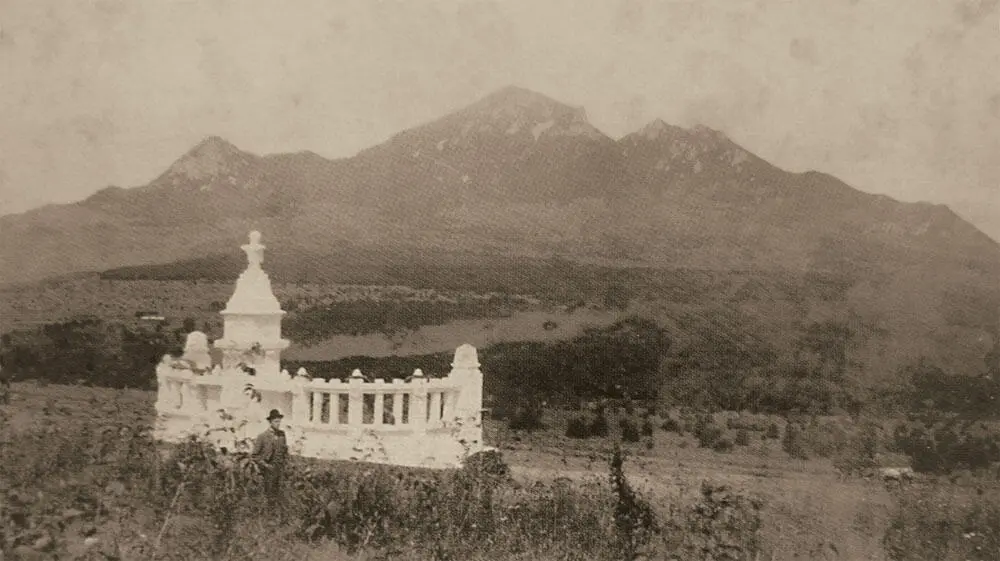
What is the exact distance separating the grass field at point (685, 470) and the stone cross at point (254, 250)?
190 centimetres

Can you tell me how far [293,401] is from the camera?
10.5 metres

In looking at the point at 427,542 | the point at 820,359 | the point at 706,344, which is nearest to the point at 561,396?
the point at 706,344

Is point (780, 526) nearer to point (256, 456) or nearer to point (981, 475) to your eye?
point (981, 475)

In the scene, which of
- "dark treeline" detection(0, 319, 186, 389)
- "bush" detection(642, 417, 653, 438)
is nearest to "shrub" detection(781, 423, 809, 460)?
"bush" detection(642, 417, 653, 438)

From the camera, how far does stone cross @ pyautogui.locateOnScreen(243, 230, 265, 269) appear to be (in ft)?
34.7

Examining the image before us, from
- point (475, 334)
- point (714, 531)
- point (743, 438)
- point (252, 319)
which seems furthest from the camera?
point (475, 334)

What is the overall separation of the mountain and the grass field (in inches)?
67.1

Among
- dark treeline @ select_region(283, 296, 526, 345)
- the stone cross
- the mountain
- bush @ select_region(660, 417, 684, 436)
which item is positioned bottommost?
bush @ select_region(660, 417, 684, 436)

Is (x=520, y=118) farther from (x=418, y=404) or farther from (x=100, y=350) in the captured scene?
(x=100, y=350)

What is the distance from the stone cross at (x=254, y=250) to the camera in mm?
10570

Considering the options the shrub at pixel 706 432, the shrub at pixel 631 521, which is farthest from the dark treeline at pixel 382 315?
the shrub at pixel 631 521

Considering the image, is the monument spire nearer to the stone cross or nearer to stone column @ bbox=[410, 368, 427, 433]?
the stone cross

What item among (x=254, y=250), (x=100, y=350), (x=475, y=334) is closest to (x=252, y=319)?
(x=254, y=250)

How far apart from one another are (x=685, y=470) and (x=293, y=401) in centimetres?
408
